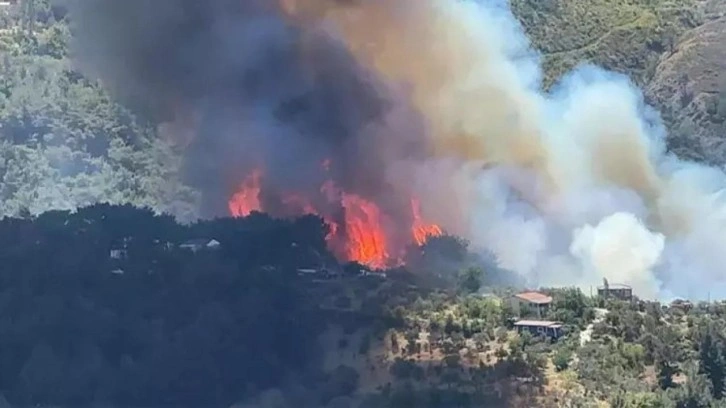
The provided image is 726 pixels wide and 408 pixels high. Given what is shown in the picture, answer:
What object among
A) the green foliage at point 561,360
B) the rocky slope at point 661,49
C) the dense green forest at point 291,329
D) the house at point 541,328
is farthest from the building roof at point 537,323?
the rocky slope at point 661,49

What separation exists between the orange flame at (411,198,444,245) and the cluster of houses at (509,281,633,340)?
6.48 metres

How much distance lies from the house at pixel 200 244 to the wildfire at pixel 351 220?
3.81 metres

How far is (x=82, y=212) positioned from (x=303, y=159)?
26.0ft

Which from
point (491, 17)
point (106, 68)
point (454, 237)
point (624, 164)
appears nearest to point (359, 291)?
point (454, 237)

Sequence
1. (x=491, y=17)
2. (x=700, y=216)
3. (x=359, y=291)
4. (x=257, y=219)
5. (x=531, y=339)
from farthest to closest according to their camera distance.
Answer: (x=491, y=17)
(x=700, y=216)
(x=257, y=219)
(x=359, y=291)
(x=531, y=339)

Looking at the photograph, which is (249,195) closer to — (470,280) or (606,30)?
(470,280)

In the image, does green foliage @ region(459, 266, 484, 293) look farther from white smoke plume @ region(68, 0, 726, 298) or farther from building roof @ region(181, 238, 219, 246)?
building roof @ region(181, 238, 219, 246)

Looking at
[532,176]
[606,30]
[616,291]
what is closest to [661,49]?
[606,30]

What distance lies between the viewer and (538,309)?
4922 cm

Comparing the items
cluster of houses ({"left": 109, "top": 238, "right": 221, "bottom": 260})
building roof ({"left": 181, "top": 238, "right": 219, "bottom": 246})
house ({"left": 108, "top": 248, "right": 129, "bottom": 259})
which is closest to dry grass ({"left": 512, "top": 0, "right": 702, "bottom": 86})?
building roof ({"left": 181, "top": 238, "right": 219, "bottom": 246})

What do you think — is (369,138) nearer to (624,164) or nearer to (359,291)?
(359,291)

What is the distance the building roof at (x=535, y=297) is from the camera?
49.7 meters

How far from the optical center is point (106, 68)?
60312 mm

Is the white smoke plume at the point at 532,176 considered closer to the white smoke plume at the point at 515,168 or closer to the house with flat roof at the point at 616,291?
the white smoke plume at the point at 515,168
